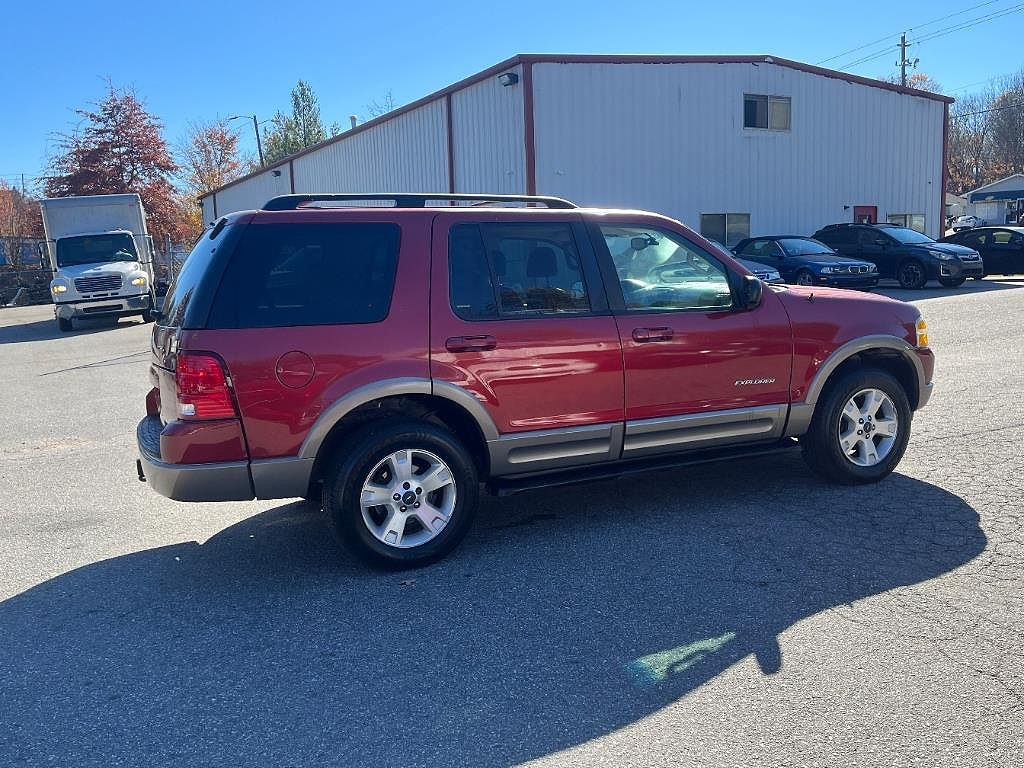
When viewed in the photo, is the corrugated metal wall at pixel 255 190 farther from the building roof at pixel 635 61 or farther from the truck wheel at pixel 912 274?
the truck wheel at pixel 912 274

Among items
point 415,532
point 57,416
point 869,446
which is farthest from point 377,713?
point 57,416

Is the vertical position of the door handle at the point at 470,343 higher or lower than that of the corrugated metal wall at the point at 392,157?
lower

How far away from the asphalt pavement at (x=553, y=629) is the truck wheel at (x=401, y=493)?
17 centimetres

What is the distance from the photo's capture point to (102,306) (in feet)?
63.1

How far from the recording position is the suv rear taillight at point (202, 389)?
4.04 meters

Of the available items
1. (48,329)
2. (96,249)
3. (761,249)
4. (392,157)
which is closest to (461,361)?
(761,249)

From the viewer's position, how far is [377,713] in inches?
124

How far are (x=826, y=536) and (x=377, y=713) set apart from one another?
9.04 ft

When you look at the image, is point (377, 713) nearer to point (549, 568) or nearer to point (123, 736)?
point (123, 736)

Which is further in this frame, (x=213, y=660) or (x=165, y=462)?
(x=165, y=462)

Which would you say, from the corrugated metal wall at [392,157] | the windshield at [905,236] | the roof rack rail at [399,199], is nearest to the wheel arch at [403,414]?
the roof rack rail at [399,199]

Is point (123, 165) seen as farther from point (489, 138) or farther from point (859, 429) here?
point (859, 429)

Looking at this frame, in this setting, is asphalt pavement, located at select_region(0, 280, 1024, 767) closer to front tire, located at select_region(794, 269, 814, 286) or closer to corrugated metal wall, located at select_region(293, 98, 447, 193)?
front tire, located at select_region(794, 269, 814, 286)

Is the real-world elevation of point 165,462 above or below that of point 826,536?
above
